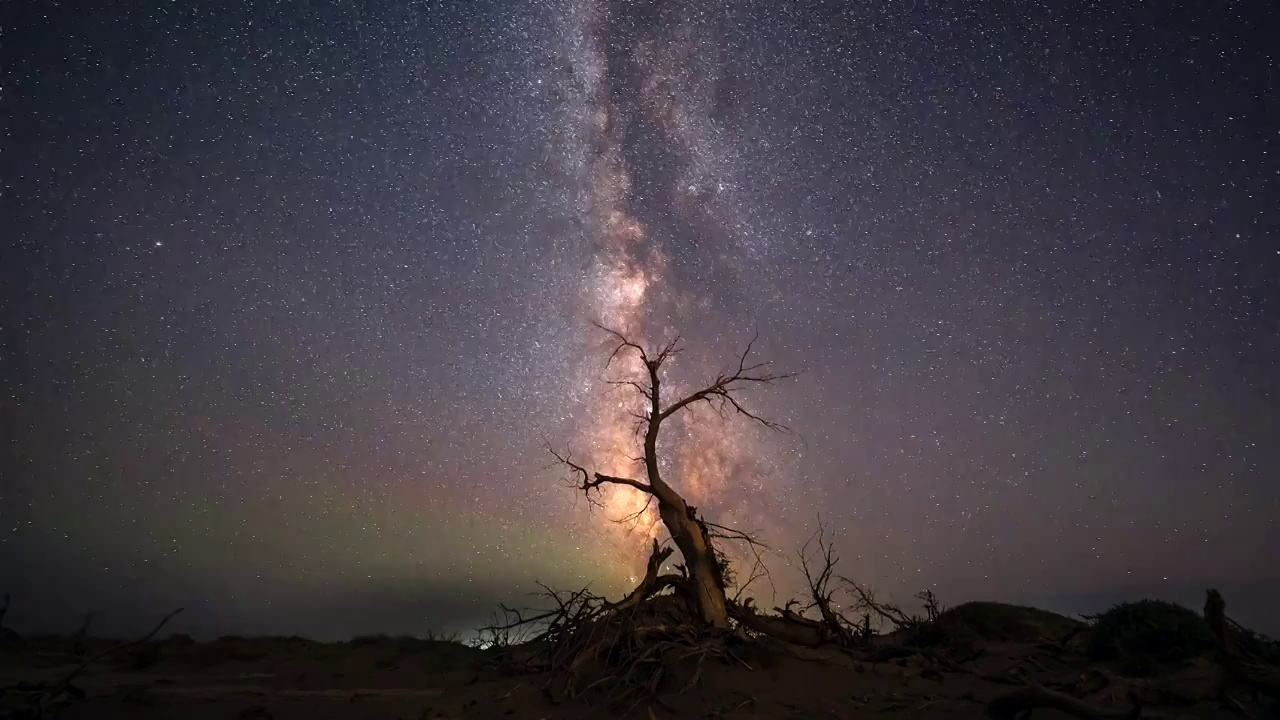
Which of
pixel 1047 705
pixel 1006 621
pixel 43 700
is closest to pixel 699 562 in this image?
pixel 1047 705

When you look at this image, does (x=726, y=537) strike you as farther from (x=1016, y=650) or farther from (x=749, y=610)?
(x=1016, y=650)

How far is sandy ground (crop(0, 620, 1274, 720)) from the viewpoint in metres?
8.06

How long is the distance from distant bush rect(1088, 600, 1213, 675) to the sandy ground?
637 millimetres

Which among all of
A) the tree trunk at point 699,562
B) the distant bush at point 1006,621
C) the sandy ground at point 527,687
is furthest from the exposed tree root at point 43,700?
the distant bush at point 1006,621

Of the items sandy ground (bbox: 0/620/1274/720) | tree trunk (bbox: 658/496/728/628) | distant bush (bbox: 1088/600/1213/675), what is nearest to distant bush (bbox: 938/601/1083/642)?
distant bush (bbox: 1088/600/1213/675)

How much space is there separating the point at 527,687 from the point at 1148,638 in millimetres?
10286

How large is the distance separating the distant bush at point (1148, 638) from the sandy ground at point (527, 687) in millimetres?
637

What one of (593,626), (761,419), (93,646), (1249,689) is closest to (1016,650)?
(1249,689)

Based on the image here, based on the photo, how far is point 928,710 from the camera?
26.2 ft

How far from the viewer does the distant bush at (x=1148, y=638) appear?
→ 37.3 feet

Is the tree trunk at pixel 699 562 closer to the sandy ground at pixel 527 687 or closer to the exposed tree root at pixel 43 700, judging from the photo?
the sandy ground at pixel 527 687

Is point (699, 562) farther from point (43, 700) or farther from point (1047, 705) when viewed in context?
point (43, 700)

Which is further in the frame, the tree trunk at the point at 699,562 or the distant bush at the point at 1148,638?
the distant bush at the point at 1148,638

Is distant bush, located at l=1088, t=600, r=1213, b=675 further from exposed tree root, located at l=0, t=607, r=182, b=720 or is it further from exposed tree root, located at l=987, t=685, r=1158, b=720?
exposed tree root, located at l=0, t=607, r=182, b=720
